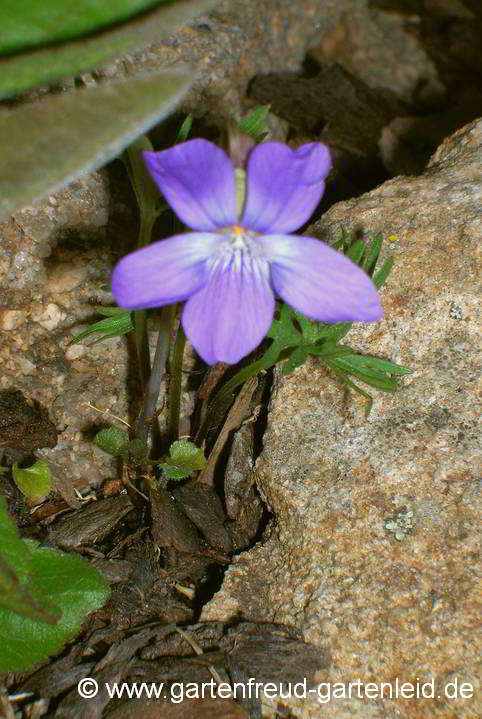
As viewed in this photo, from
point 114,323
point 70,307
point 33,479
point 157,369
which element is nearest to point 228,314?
point 157,369

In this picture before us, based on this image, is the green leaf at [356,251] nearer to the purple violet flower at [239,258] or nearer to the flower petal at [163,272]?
the purple violet flower at [239,258]

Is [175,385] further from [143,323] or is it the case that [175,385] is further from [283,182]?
[283,182]

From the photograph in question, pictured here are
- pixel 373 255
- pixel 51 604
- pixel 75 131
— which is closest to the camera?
pixel 75 131

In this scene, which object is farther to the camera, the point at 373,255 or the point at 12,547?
the point at 373,255

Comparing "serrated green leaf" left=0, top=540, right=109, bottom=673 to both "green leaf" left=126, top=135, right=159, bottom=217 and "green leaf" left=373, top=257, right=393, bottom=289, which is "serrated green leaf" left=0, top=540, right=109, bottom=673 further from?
"green leaf" left=373, top=257, right=393, bottom=289

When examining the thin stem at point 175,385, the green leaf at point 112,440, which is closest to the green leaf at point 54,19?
the thin stem at point 175,385

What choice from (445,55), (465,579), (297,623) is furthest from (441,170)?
(445,55)

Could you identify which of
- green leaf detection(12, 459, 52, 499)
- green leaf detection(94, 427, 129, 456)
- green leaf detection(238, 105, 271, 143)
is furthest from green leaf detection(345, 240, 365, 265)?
green leaf detection(12, 459, 52, 499)
